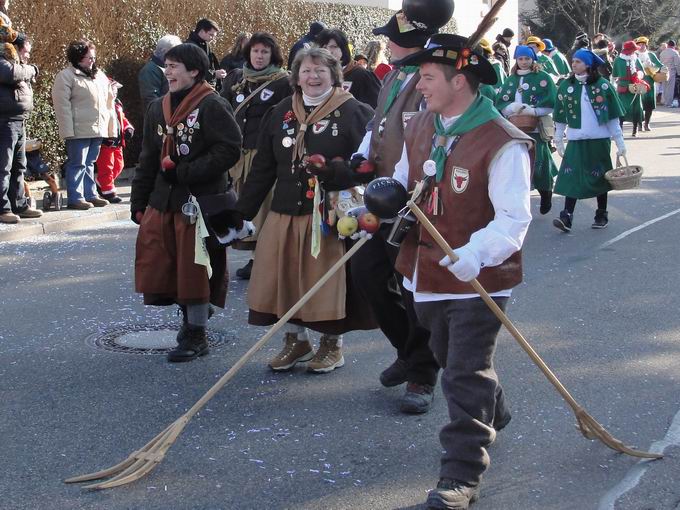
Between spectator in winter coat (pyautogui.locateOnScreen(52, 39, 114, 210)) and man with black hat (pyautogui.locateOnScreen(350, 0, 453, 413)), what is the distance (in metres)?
7.09

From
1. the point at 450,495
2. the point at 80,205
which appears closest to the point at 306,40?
the point at 80,205

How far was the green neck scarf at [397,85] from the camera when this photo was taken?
207 inches

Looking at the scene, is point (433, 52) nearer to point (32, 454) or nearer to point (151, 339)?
point (32, 454)

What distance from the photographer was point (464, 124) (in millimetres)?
4098

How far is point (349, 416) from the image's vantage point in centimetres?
514

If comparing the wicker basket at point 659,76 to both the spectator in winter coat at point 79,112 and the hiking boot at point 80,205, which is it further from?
the hiking boot at point 80,205

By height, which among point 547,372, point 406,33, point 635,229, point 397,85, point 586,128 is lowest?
point 635,229

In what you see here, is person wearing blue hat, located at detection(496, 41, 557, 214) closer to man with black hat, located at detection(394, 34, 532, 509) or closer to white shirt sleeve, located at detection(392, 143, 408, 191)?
white shirt sleeve, located at detection(392, 143, 408, 191)

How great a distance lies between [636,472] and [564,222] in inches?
247

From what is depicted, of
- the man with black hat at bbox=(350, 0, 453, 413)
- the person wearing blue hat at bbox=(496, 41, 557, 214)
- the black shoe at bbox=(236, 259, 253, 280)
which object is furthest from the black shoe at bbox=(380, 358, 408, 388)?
the person wearing blue hat at bbox=(496, 41, 557, 214)

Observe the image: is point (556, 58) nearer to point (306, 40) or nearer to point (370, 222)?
point (306, 40)

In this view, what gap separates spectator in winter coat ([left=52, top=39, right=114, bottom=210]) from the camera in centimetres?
1167

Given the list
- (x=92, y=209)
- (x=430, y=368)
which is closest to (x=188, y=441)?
(x=430, y=368)

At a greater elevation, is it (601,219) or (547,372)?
(547,372)
